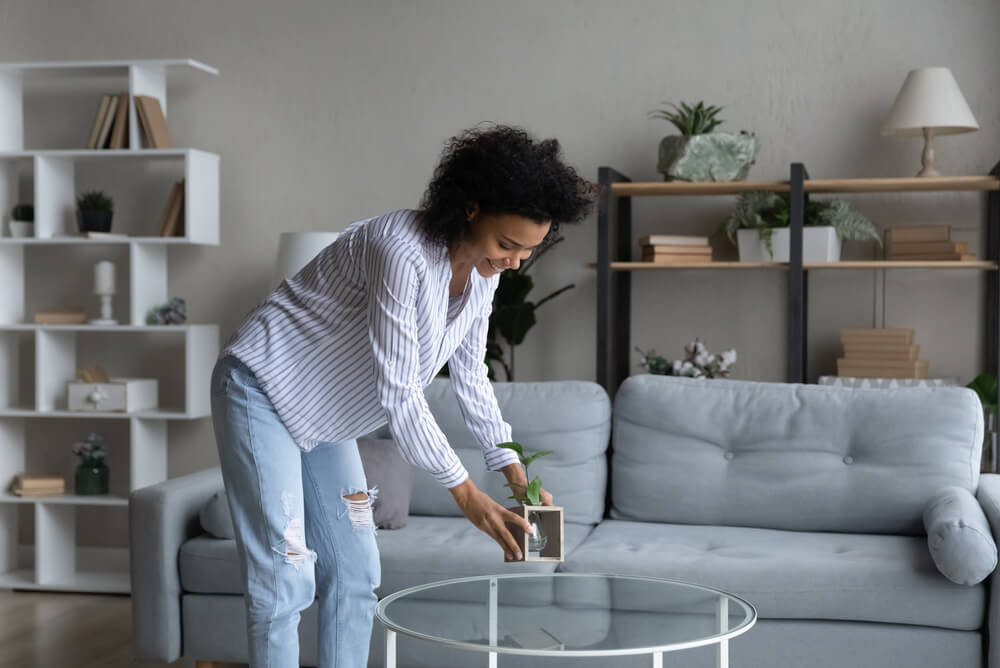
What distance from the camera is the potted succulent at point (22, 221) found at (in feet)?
13.4

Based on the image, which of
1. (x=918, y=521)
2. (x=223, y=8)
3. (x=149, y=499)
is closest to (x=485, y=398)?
(x=149, y=499)

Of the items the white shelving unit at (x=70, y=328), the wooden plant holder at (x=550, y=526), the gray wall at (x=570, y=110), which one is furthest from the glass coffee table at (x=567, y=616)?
the white shelving unit at (x=70, y=328)

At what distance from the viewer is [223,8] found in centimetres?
427

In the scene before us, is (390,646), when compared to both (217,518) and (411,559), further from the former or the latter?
(217,518)

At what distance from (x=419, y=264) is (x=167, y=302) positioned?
292 cm

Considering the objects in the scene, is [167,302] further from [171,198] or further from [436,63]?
[436,63]

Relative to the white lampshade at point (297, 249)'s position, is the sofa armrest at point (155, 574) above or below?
below

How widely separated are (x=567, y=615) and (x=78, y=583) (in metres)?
2.72

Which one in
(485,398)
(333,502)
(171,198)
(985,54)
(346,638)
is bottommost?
(346,638)

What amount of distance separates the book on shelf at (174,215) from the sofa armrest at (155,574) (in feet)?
5.04

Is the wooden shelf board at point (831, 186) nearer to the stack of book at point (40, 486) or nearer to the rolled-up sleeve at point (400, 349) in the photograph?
the rolled-up sleeve at point (400, 349)

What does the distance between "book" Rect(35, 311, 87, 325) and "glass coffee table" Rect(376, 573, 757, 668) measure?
255 cm

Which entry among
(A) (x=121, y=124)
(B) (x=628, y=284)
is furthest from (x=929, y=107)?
(A) (x=121, y=124)

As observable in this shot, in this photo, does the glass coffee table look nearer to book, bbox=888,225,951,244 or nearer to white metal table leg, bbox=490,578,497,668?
white metal table leg, bbox=490,578,497,668
